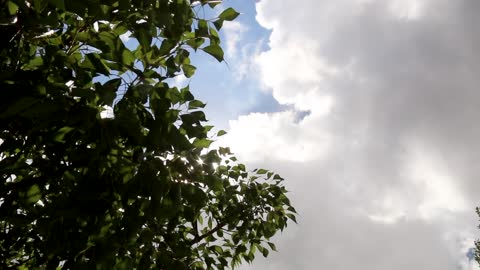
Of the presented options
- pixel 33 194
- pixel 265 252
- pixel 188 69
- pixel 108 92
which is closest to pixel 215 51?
pixel 188 69

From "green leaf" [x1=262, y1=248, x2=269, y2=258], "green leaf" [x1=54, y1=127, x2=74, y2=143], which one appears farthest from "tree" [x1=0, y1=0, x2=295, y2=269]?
"green leaf" [x1=262, y1=248, x2=269, y2=258]

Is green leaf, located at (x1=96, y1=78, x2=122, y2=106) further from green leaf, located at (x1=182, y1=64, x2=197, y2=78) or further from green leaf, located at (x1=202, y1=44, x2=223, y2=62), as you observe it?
green leaf, located at (x1=202, y1=44, x2=223, y2=62)

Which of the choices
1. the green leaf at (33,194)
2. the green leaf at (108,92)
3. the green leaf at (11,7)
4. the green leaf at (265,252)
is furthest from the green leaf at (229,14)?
the green leaf at (265,252)

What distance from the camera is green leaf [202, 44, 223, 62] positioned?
248cm

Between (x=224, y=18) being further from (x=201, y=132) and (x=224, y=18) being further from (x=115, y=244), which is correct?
(x=115, y=244)

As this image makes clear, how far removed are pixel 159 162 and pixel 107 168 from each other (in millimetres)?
298

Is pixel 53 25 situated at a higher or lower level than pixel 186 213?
higher

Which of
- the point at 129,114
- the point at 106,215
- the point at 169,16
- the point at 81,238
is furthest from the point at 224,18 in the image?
the point at 81,238

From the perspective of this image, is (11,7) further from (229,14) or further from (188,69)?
(229,14)

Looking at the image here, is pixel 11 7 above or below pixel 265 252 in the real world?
below

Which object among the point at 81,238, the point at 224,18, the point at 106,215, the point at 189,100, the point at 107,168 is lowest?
the point at 81,238

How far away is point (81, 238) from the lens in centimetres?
199

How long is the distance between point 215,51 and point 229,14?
0.28 meters

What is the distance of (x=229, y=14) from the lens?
2545 millimetres
